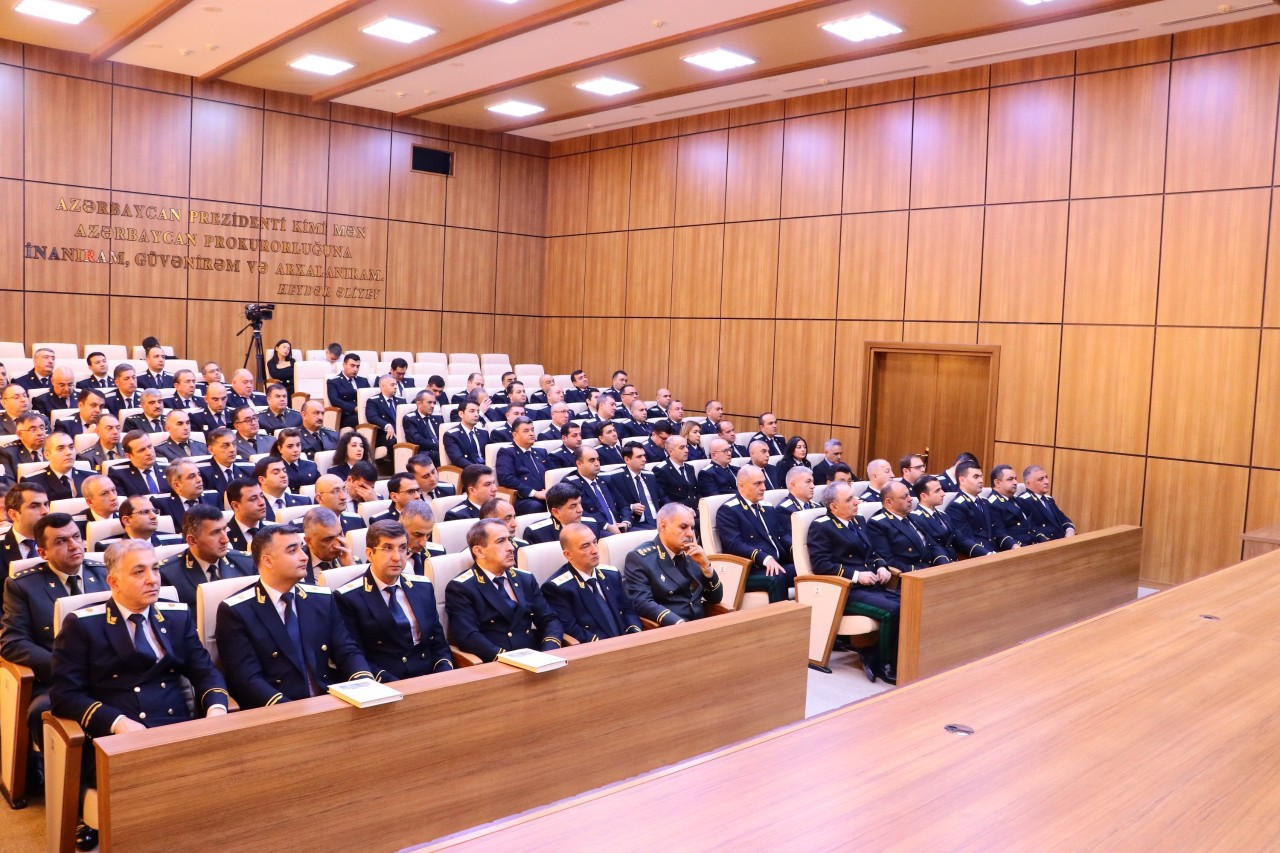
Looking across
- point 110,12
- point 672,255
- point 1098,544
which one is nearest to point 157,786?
point 1098,544

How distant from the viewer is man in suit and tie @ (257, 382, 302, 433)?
8086mm

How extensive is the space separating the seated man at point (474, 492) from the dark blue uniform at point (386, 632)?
1.75 meters

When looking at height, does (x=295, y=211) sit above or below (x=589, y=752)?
above

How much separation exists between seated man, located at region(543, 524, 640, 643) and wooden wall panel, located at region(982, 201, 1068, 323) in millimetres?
5845

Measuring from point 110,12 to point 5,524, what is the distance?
5.94m

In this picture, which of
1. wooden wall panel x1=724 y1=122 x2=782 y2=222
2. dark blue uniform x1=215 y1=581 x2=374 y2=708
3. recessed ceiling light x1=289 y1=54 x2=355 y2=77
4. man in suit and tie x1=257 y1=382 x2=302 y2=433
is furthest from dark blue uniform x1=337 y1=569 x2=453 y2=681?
wooden wall panel x1=724 y1=122 x2=782 y2=222

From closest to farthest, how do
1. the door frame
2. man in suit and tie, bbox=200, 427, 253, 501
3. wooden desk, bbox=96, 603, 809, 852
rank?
1. wooden desk, bbox=96, 603, 809, 852
2. man in suit and tie, bbox=200, 427, 253, 501
3. the door frame

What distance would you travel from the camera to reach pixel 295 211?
11766 millimetres

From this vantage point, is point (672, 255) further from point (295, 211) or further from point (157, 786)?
point (157, 786)

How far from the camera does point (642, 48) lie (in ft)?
29.6

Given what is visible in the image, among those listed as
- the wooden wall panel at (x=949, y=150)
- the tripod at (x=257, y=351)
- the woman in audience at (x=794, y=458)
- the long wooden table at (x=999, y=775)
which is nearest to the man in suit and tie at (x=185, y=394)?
the tripod at (x=257, y=351)

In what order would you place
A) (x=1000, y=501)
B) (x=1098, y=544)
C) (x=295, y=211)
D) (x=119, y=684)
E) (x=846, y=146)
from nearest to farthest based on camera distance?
(x=119, y=684)
(x=1098, y=544)
(x=1000, y=501)
(x=846, y=146)
(x=295, y=211)

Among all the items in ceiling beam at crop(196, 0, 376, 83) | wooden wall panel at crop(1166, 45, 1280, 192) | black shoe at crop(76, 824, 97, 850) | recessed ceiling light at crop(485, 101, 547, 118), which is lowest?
black shoe at crop(76, 824, 97, 850)

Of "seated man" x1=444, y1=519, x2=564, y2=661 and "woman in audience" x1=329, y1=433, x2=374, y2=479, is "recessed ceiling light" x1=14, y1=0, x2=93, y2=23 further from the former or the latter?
"seated man" x1=444, y1=519, x2=564, y2=661
